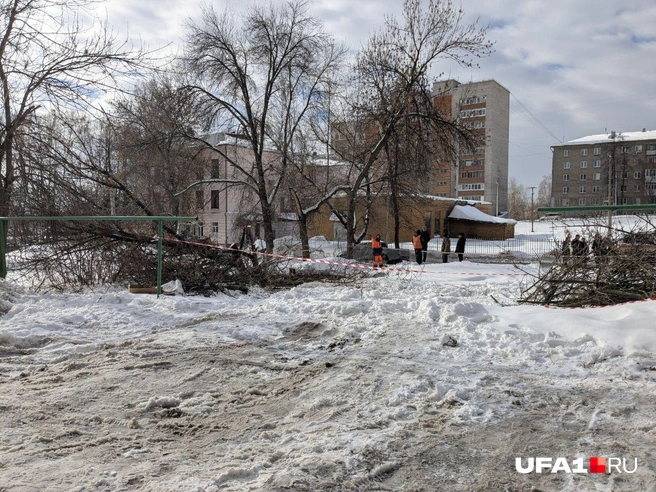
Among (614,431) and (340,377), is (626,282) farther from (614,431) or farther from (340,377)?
(340,377)

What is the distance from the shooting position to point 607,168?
3179 inches

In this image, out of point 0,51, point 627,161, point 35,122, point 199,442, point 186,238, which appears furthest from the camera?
point 627,161

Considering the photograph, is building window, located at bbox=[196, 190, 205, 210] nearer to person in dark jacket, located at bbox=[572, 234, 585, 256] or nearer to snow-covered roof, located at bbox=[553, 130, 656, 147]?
person in dark jacket, located at bbox=[572, 234, 585, 256]

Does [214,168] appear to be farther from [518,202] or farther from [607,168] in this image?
[518,202]

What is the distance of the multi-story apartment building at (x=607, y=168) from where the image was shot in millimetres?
80750

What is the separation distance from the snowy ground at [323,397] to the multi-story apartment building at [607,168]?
3252 inches

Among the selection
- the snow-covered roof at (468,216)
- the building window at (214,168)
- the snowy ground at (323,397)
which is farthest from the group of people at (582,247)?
the snow-covered roof at (468,216)

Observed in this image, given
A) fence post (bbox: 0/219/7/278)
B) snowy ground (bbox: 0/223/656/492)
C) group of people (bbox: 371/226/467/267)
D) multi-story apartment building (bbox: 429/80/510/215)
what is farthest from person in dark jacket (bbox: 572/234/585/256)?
multi-story apartment building (bbox: 429/80/510/215)

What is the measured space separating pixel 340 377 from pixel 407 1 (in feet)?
72.2

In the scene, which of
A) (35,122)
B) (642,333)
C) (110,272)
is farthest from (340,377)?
(35,122)

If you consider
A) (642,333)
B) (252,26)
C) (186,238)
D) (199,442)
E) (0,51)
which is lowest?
(199,442)

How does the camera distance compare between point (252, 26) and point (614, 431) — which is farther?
point (252, 26)

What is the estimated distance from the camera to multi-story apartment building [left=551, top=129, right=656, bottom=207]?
8075cm

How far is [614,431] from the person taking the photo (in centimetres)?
362
